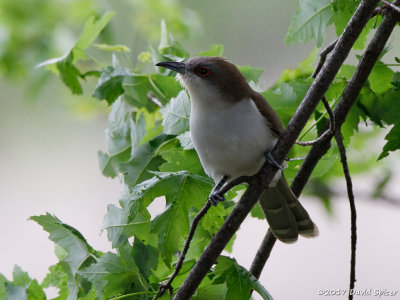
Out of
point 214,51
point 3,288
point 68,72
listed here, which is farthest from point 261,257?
point 68,72

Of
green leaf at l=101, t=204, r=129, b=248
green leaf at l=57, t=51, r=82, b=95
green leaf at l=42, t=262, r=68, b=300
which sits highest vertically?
green leaf at l=57, t=51, r=82, b=95

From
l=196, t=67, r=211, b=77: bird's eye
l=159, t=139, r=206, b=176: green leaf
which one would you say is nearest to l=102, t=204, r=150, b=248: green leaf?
l=159, t=139, r=206, b=176: green leaf

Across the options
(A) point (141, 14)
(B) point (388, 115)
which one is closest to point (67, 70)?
(B) point (388, 115)

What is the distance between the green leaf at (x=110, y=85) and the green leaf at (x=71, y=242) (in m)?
0.57

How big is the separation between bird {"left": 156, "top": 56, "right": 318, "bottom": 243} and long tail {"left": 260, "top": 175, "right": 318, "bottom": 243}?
0.06 ft

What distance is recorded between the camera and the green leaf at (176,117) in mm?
1926

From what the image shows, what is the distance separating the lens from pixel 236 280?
62.4 inches

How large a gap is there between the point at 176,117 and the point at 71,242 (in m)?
0.57

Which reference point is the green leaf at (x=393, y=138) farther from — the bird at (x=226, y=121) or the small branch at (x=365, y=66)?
the bird at (x=226, y=121)

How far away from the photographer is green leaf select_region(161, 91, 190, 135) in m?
1.93

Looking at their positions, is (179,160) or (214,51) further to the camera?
(214,51)

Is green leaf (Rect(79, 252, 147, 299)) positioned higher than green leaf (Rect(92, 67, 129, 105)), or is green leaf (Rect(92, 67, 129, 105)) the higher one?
green leaf (Rect(92, 67, 129, 105))

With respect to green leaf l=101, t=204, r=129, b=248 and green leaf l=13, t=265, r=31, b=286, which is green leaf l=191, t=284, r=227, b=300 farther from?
green leaf l=13, t=265, r=31, b=286

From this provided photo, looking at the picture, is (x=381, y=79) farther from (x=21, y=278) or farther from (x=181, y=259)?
(x=21, y=278)
